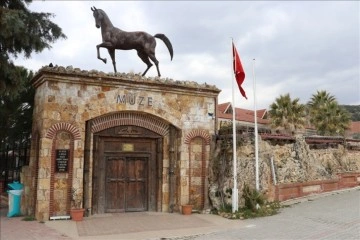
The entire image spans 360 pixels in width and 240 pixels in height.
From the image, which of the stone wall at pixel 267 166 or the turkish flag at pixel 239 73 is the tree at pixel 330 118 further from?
the turkish flag at pixel 239 73

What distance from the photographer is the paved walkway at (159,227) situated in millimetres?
8398

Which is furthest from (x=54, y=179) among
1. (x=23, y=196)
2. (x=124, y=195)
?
(x=124, y=195)

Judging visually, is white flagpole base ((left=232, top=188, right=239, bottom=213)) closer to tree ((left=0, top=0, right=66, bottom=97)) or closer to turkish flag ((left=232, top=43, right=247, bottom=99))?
turkish flag ((left=232, top=43, right=247, bottom=99))

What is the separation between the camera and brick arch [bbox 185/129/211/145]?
12.3 metres

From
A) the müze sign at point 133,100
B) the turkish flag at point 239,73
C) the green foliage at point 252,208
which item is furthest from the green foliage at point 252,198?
the müze sign at point 133,100

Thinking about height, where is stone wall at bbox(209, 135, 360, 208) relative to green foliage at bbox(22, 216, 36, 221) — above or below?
above

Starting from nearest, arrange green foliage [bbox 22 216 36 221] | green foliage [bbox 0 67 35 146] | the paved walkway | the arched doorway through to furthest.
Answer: the paved walkway < green foliage [bbox 22 216 36 221] < the arched doorway < green foliage [bbox 0 67 35 146]

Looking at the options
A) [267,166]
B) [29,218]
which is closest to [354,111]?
[267,166]

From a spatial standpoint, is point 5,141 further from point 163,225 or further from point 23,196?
point 163,225

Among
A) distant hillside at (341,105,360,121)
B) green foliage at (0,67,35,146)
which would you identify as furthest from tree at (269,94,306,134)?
distant hillside at (341,105,360,121)

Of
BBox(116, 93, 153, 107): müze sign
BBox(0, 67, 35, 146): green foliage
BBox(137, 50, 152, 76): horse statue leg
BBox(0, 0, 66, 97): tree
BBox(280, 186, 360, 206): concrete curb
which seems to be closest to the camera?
BBox(0, 0, 66, 97): tree

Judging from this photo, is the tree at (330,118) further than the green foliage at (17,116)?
Yes

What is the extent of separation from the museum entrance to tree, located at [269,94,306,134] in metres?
16.4

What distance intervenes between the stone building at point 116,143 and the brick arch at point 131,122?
0.03 metres
